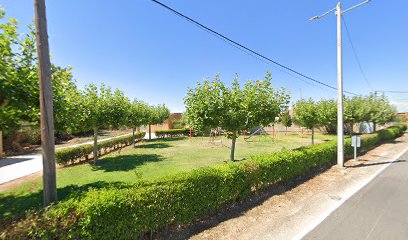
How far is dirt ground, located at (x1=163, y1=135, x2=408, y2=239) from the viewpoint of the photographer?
4.63m

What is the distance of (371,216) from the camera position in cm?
525

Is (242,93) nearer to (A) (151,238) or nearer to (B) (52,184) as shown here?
(A) (151,238)

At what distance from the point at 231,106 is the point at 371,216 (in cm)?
604

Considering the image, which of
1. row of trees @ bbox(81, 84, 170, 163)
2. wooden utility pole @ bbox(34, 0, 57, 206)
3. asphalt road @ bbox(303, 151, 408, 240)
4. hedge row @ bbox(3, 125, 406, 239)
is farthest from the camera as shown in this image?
row of trees @ bbox(81, 84, 170, 163)

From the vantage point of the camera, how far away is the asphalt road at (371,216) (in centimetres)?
445

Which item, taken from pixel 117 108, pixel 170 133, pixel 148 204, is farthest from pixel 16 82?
pixel 170 133

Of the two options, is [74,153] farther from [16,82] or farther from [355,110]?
[355,110]

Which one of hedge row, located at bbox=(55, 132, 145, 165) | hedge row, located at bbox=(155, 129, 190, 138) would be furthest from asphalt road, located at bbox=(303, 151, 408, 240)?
hedge row, located at bbox=(155, 129, 190, 138)

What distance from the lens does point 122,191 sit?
4035 mm

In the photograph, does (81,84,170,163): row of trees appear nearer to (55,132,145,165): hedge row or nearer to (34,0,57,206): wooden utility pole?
(55,132,145,165): hedge row

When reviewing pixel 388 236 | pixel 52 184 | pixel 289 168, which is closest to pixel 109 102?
pixel 52 184

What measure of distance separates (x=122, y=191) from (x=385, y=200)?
7.72 m

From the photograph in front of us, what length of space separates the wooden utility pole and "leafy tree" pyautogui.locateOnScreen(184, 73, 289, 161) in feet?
19.8

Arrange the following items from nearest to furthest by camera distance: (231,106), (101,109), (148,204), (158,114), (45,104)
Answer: (45,104) < (148,204) < (231,106) < (101,109) < (158,114)
